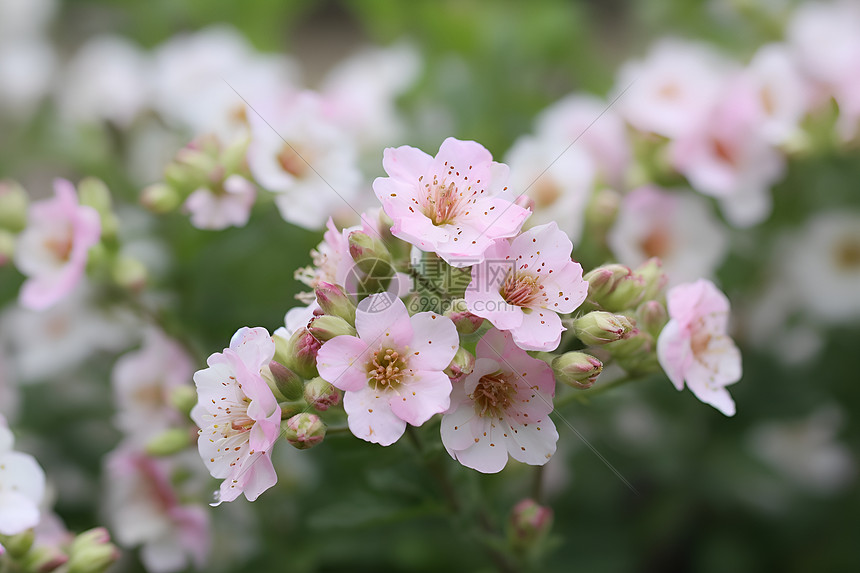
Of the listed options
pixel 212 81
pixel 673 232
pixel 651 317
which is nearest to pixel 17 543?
pixel 651 317

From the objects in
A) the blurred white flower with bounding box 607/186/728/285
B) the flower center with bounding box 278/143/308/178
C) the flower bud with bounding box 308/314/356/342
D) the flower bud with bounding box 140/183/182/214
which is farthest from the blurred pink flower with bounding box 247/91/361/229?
the blurred white flower with bounding box 607/186/728/285

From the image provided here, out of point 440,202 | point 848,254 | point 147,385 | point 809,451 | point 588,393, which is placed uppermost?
point 440,202

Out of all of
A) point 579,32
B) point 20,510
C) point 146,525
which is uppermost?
point 579,32

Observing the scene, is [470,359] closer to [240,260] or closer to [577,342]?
[577,342]

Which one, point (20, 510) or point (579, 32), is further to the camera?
point (579, 32)

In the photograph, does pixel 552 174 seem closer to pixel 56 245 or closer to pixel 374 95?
pixel 374 95

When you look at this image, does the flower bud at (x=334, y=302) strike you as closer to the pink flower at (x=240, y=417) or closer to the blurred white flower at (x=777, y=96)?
the pink flower at (x=240, y=417)

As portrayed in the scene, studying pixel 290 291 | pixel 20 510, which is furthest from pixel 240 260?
pixel 20 510
